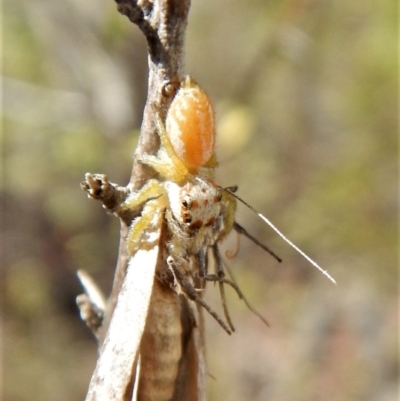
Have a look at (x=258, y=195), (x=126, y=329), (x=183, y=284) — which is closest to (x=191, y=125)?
(x=183, y=284)

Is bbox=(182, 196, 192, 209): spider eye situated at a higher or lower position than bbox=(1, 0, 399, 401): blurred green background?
lower

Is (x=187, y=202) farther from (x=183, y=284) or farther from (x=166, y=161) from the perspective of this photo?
(x=183, y=284)

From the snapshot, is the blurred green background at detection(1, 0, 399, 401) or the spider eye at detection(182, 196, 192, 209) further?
the blurred green background at detection(1, 0, 399, 401)

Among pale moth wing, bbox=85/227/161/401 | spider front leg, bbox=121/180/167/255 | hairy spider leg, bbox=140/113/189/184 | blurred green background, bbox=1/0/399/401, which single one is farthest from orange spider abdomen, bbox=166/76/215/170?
blurred green background, bbox=1/0/399/401

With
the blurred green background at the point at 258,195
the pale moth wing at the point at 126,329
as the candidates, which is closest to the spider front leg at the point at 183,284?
the pale moth wing at the point at 126,329

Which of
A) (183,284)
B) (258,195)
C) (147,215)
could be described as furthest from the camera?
(258,195)

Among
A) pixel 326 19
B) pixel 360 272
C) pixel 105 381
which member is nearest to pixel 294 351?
pixel 360 272

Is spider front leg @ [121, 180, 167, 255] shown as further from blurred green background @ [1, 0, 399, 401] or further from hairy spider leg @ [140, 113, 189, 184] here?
blurred green background @ [1, 0, 399, 401]
